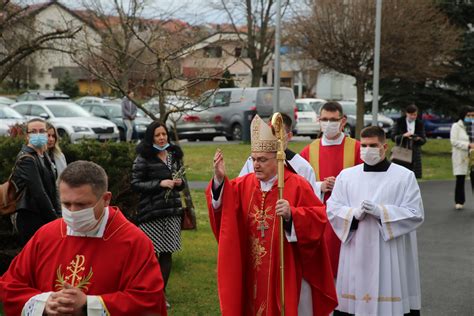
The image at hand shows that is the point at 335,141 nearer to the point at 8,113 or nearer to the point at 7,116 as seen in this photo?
the point at 7,116

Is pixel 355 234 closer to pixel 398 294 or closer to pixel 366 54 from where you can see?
pixel 398 294

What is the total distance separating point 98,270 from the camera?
4066 millimetres

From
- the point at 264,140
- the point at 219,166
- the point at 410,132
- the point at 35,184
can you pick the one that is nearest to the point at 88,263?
the point at 219,166

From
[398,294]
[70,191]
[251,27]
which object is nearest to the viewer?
[70,191]

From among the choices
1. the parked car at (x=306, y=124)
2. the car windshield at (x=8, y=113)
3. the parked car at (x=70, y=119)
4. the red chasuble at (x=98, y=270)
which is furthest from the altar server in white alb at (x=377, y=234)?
the parked car at (x=306, y=124)

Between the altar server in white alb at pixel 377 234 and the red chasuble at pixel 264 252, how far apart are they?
3.24 ft

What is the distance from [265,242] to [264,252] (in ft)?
0.25

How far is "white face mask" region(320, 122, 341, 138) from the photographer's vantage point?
327 inches

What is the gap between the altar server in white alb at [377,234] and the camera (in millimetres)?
6828

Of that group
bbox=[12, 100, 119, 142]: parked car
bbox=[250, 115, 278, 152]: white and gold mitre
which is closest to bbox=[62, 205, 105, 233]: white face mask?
bbox=[250, 115, 278, 152]: white and gold mitre

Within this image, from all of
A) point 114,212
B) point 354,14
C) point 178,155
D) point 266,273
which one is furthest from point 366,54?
point 114,212

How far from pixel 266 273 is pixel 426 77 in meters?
20.2

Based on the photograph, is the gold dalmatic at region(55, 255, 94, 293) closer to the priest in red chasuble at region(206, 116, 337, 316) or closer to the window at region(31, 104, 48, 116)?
the priest in red chasuble at region(206, 116, 337, 316)

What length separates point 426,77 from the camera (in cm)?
2509
